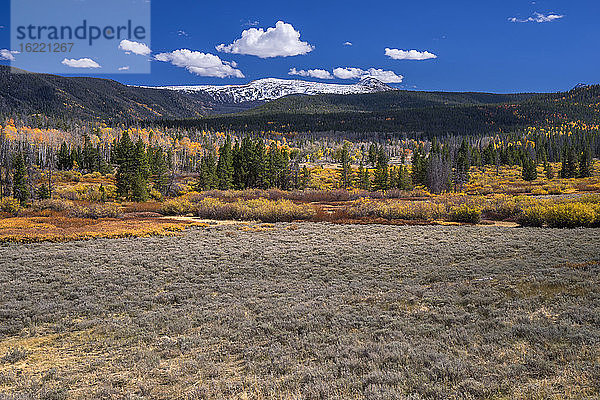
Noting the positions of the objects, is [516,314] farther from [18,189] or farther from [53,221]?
[18,189]

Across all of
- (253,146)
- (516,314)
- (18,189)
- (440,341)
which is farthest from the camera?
(253,146)

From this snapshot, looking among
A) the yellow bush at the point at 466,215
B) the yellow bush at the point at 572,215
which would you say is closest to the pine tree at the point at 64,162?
the yellow bush at the point at 466,215

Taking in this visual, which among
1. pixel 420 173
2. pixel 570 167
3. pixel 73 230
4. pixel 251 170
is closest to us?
pixel 73 230

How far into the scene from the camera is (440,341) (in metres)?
7.08

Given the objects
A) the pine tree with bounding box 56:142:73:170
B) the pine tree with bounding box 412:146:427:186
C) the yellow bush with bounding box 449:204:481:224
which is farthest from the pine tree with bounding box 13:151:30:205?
the pine tree with bounding box 412:146:427:186

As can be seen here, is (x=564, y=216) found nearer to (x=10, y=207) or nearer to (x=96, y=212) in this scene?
(x=96, y=212)

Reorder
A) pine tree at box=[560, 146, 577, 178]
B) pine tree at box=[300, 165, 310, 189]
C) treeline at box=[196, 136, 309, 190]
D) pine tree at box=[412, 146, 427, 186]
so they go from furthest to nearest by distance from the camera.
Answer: pine tree at box=[560, 146, 577, 178] → pine tree at box=[412, 146, 427, 186] → pine tree at box=[300, 165, 310, 189] → treeline at box=[196, 136, 309, 190]

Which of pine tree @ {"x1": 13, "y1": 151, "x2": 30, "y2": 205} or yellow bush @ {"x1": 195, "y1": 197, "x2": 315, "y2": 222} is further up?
pine tree @ {"x1": 13, "y1": 151, "x2": 30, "y2": 205}

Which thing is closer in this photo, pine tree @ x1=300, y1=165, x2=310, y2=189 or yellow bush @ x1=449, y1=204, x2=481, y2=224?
yellow bush @ x1=449, y1=204, x2=481, y2=224

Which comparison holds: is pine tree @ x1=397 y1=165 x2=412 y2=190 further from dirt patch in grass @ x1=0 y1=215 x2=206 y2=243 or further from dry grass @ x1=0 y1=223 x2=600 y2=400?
dry grass @ x1=0 y1=223 x2=600 y2=400

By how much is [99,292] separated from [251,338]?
6.79 metres

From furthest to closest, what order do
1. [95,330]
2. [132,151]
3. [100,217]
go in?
[132,151] → [100,217] → [95,330]

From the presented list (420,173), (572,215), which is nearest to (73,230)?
(572,215)

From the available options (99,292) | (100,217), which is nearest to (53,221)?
(100,217)
